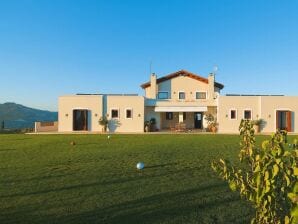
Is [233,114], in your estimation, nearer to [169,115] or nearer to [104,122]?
[169,115]

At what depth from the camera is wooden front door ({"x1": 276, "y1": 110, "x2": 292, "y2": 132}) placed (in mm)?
36781

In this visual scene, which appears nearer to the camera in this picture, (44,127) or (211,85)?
(44,127)

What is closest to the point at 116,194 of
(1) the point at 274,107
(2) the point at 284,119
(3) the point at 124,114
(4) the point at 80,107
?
(3) the point at 124,114

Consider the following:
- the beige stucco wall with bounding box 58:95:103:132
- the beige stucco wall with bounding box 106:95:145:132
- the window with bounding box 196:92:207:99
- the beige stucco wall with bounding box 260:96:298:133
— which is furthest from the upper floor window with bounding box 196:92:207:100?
the beige stucco wall with bounding box 58:95:103:132

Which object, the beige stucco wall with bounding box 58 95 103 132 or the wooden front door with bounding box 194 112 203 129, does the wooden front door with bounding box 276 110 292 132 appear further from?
the beige stucco wall with bounding box 58 95 103 132

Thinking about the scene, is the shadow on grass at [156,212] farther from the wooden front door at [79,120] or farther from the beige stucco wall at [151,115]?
the beige stucco wall at [151,115]

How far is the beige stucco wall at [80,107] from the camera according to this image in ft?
121

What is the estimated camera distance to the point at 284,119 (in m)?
37.3

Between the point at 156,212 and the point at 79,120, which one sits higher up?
the point at 79,120

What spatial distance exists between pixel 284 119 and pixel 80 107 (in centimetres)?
2264

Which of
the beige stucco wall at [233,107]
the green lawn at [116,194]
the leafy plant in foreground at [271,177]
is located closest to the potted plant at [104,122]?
the beige stucco wall at [233,107]

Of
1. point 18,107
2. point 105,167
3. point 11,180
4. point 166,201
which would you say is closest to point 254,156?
point 166,201

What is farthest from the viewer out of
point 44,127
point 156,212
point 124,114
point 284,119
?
point 44,127

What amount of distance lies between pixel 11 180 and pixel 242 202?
634 centimetres
